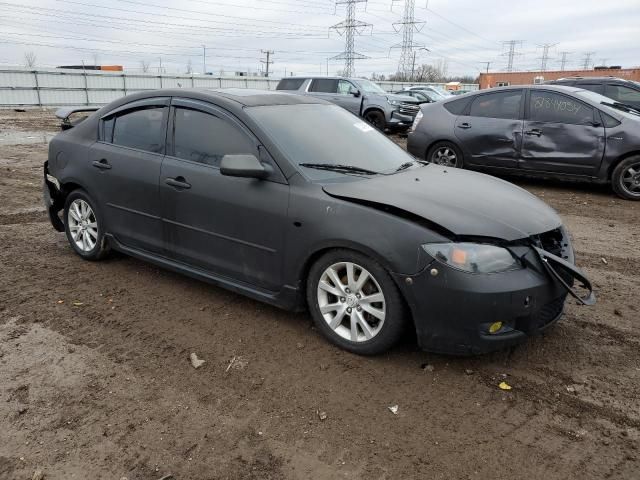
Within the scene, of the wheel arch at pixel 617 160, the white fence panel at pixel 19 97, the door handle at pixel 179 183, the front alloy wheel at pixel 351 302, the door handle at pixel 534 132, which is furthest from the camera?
the white fence panel at pixel 19 97

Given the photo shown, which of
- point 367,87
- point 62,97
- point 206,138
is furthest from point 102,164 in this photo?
point 62,97

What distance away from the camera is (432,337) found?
3125 millimetres

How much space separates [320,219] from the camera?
338 cm

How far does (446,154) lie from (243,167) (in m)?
6.39

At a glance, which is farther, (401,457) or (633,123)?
(633,123)

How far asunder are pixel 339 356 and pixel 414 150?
6.69 meters

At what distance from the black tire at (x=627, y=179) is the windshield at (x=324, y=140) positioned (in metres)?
4.89

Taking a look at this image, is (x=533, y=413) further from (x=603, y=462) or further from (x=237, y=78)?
(x=237, y=78)

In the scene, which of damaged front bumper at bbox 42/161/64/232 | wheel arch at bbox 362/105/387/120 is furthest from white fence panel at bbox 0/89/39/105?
damaged front bumper at bbox 42/161/64/232

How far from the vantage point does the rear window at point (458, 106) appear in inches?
357

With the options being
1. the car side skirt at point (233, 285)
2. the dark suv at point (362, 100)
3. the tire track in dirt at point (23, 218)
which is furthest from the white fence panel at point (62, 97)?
the car side skirt at point (233, 285)

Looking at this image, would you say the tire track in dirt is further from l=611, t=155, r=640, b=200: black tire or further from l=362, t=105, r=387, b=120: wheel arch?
l=362, t=105, r=387, b=120: wheel arch

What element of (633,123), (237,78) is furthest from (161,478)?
(237,78)

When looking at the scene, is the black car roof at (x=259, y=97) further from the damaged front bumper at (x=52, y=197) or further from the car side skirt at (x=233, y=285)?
the damaged front bumper at (x=52, y=197)
